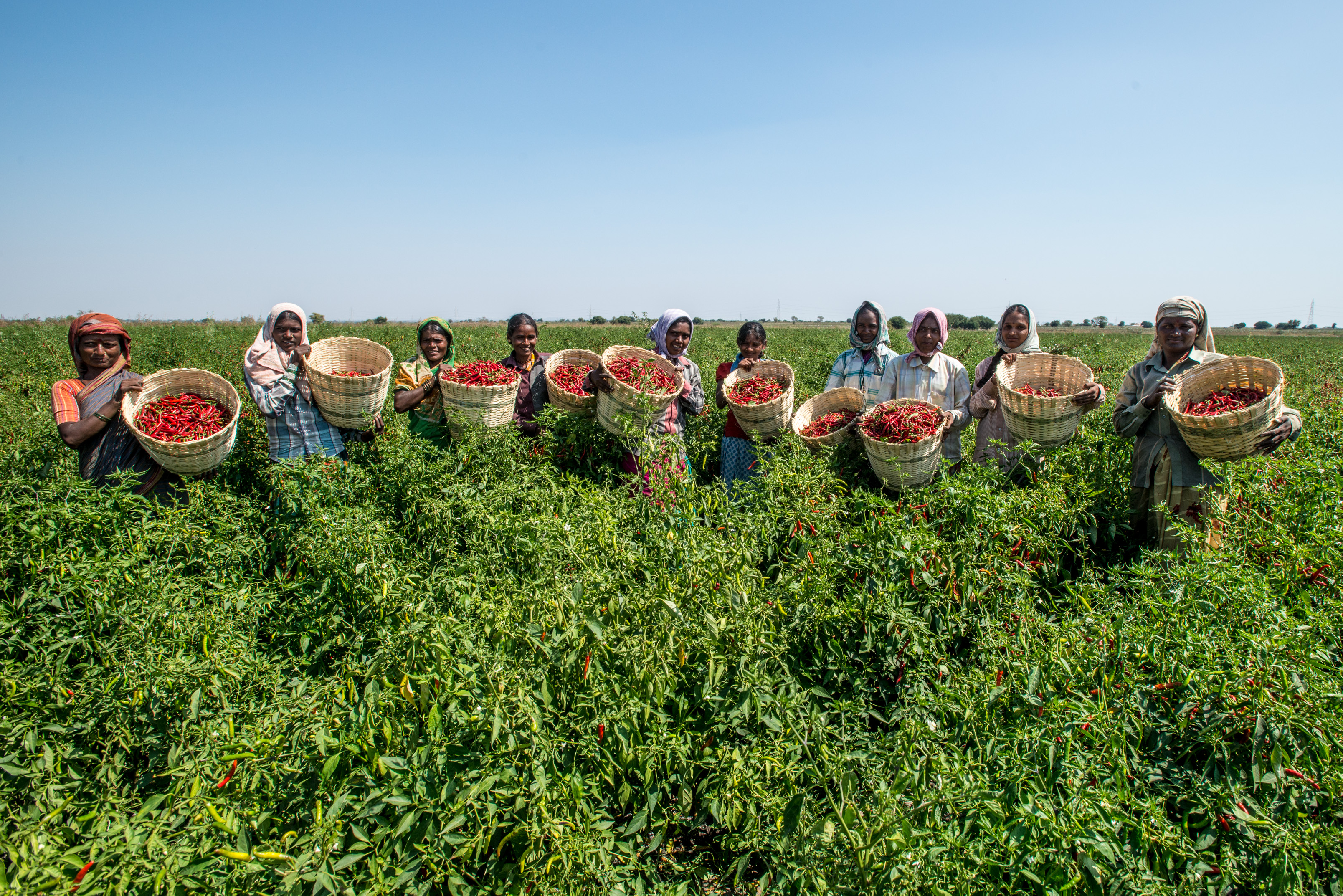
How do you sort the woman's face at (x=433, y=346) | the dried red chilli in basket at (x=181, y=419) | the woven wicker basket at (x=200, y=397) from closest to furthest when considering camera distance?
the woven wicker basket at (x=200, y=397) < the dried red chilli in basket at (x=181, y=419) < the woman's face at (x=433, y=346)

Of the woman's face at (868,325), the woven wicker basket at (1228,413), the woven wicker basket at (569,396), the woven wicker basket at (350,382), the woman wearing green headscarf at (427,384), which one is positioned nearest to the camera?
the woven wicker basket at (1228,413)

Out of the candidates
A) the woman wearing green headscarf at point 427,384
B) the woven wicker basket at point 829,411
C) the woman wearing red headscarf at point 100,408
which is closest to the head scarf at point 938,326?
the woven wicker basket at point 829,411

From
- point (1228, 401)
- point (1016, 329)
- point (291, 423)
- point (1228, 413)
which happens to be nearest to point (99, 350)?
point (291, 423)

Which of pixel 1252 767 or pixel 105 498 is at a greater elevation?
pixel 105 498

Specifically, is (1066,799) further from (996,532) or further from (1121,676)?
(996,532)

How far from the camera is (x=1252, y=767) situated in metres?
2.00

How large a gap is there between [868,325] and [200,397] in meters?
4.36

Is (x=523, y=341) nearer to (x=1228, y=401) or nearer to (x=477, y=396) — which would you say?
(x=477, y=396)

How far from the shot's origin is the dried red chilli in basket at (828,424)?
14.9 ft

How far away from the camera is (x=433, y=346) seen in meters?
5.16

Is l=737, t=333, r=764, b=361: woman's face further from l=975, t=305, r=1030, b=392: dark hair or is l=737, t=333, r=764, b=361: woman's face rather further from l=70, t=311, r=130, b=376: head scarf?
l=70, t=311, r=130, b=376: head scarf

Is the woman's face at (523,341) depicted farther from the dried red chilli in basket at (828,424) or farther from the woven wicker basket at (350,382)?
the dried red chilli in basket at (828,424)

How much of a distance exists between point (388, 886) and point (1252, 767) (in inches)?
93.1

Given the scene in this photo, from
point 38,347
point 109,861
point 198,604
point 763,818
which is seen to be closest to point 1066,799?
point 763,818
